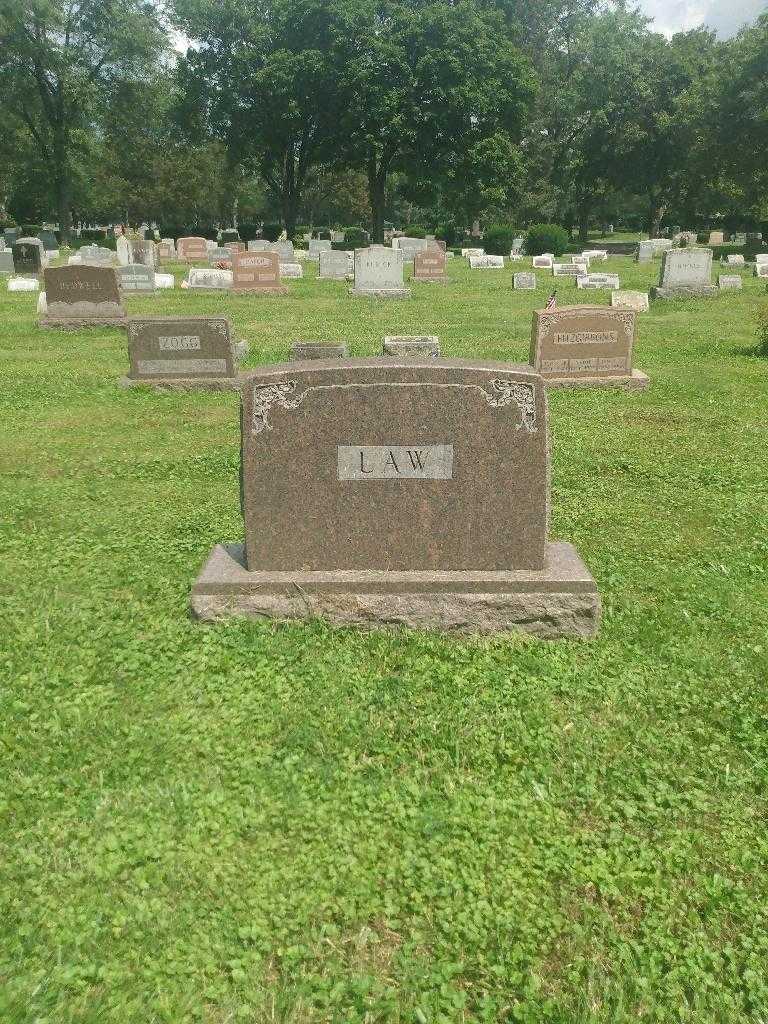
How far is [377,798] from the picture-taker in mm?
3268

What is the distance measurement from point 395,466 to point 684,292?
20.8 m

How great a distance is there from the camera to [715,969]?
8.39ft

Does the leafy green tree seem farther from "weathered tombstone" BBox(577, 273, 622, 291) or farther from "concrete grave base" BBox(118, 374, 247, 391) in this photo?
"concrete grave base" BBox(118, 374, 247, 391)

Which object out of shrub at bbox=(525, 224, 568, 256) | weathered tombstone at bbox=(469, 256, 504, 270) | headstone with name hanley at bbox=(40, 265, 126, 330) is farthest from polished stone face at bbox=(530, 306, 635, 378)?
shrub at bbox=(525, 224, 568, 256)

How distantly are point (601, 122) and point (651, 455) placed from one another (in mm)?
50627

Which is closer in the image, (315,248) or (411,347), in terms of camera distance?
(411,347)

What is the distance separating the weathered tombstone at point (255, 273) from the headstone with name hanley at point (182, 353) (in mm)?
13139

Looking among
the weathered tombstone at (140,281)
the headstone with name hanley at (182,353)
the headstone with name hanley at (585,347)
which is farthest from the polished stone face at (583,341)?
the weathered tombstone at (140,281)

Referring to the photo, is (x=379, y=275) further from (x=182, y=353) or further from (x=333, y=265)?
(x=182, y=353)

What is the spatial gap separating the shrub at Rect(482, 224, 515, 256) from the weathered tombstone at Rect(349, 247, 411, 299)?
21.8 metres

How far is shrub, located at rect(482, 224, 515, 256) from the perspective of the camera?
139 ft

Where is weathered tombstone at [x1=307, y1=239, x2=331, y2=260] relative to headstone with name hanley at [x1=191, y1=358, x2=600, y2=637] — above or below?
above

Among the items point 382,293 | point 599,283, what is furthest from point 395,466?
point 599,283

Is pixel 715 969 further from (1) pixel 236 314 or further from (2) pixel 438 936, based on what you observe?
(1) pixel 236 314
